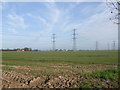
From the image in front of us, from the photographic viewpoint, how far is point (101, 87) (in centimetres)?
650

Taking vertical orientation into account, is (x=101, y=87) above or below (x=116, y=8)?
below

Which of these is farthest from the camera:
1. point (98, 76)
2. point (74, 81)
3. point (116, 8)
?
point (98, 76)

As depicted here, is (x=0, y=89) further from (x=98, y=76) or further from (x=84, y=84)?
(x=98, y=76)

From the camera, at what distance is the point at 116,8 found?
6258 mm

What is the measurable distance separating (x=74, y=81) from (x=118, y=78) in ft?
8.02

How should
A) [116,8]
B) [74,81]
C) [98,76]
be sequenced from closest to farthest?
[116,8], [74,81], [98,76]

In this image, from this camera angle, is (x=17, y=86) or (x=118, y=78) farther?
(x=118, y=78)

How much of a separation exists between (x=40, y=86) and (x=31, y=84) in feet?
2.10

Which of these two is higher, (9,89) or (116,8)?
(116,8)

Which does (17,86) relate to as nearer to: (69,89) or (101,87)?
(69,89)

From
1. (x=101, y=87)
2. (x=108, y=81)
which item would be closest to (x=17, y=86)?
(x=101, y=87)

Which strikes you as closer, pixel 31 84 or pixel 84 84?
pixel 84 84

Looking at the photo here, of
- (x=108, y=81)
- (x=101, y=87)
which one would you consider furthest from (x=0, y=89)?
(x=108, y=81)

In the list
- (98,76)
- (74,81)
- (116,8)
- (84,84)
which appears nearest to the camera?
(116,8)
